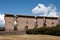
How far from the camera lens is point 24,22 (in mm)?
60000

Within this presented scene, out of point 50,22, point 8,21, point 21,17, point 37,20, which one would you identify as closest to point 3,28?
point 8,21

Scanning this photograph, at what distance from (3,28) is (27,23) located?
9307mm

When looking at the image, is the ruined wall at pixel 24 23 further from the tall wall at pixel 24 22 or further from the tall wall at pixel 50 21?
the tall wall at pixel 50 21

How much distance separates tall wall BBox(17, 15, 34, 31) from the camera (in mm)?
58656

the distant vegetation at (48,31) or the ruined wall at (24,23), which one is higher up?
the ruined wall at (24,23)

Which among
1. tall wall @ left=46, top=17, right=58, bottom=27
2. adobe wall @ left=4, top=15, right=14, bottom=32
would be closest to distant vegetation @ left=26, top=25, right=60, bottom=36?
adobe wall @ left=4, top=15, right=14, bottom=32

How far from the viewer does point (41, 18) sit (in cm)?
6116

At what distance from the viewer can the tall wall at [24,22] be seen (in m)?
58.7

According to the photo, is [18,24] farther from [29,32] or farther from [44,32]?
[44,32]

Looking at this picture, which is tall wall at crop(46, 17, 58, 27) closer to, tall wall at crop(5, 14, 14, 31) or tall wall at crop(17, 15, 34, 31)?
tall wall at crop(17, 15, 34, 31)

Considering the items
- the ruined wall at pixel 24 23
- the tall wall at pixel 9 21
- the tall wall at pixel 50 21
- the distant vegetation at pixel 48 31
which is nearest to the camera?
the distant vegetation at pixel 48 31

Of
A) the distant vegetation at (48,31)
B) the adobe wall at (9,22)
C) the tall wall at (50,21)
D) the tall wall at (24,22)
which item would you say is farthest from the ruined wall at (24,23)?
the distant vegetation at (48,31)

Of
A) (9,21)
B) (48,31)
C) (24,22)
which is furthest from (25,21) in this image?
(48,31)

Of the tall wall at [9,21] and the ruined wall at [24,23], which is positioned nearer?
the tall wall at [9,21]
